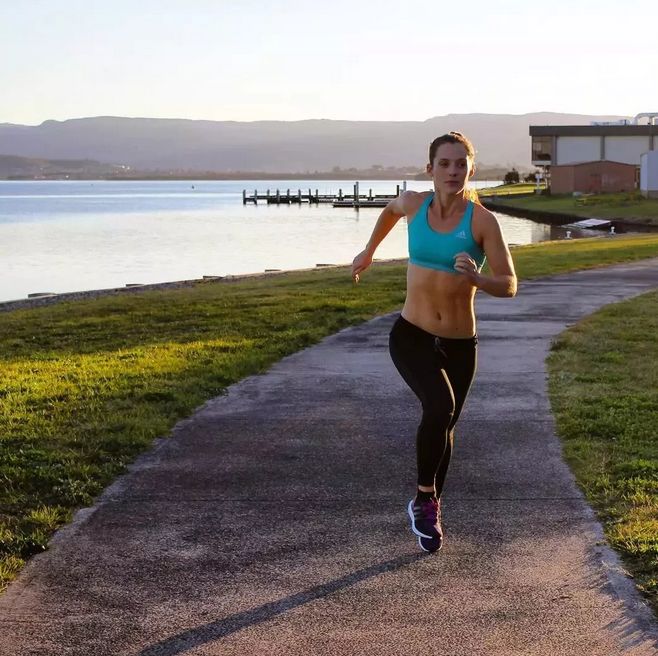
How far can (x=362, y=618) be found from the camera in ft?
13.1

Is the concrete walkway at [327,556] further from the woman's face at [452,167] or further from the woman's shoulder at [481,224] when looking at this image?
the woman's face at [452,167]

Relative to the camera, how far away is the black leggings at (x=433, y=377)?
4832 millimetres

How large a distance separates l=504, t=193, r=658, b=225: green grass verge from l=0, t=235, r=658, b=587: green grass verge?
3492cm

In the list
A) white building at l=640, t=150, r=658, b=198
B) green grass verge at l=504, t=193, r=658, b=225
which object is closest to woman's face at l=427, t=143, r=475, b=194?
green grass verge at l=504, t=193, r=658, b=225

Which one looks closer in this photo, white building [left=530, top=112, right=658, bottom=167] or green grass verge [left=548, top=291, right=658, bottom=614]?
green grass verge [left=548, top=291, right=658, bottom=614]

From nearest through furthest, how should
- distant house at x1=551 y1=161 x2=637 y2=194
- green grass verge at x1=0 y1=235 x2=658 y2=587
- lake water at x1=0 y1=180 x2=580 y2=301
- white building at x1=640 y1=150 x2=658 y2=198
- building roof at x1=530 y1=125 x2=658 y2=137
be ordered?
green grass verge at x1=0 y1=235 x2=658 y2=587, lake water at x1=0 y1=180 x2=580 y2=301, white building at x1=640 y1=150 x2=658 y2=198, distant house at x1=551 y1=161 x2=637 y2=194, building roof at x1=530 y1=125 x2=658 y2=137

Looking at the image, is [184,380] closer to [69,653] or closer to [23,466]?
[23,466]

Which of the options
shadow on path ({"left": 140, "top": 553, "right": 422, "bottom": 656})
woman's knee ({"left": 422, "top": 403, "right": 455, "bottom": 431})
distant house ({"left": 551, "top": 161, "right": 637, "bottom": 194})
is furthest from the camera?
distant house ({"left": 551, "top": 161, "right": 637, "bottom": 194})

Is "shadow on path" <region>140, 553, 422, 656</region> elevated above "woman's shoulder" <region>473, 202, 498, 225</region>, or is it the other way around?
"woman's shoulder" <region>473, 202, 498, 225</region>

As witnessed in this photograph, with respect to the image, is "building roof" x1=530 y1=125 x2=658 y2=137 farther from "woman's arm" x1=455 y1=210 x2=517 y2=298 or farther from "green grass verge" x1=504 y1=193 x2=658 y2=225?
"woman's arm" x1=455 y1=210 x2=517 y2=298

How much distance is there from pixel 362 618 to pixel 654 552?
1.43 m

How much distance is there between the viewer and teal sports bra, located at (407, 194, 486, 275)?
476cm

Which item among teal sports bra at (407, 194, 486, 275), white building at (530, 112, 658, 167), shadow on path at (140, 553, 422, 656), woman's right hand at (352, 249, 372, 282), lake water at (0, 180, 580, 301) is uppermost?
white building at (530, 112, 658, 167)

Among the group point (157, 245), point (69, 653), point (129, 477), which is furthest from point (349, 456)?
point (157, 245)
